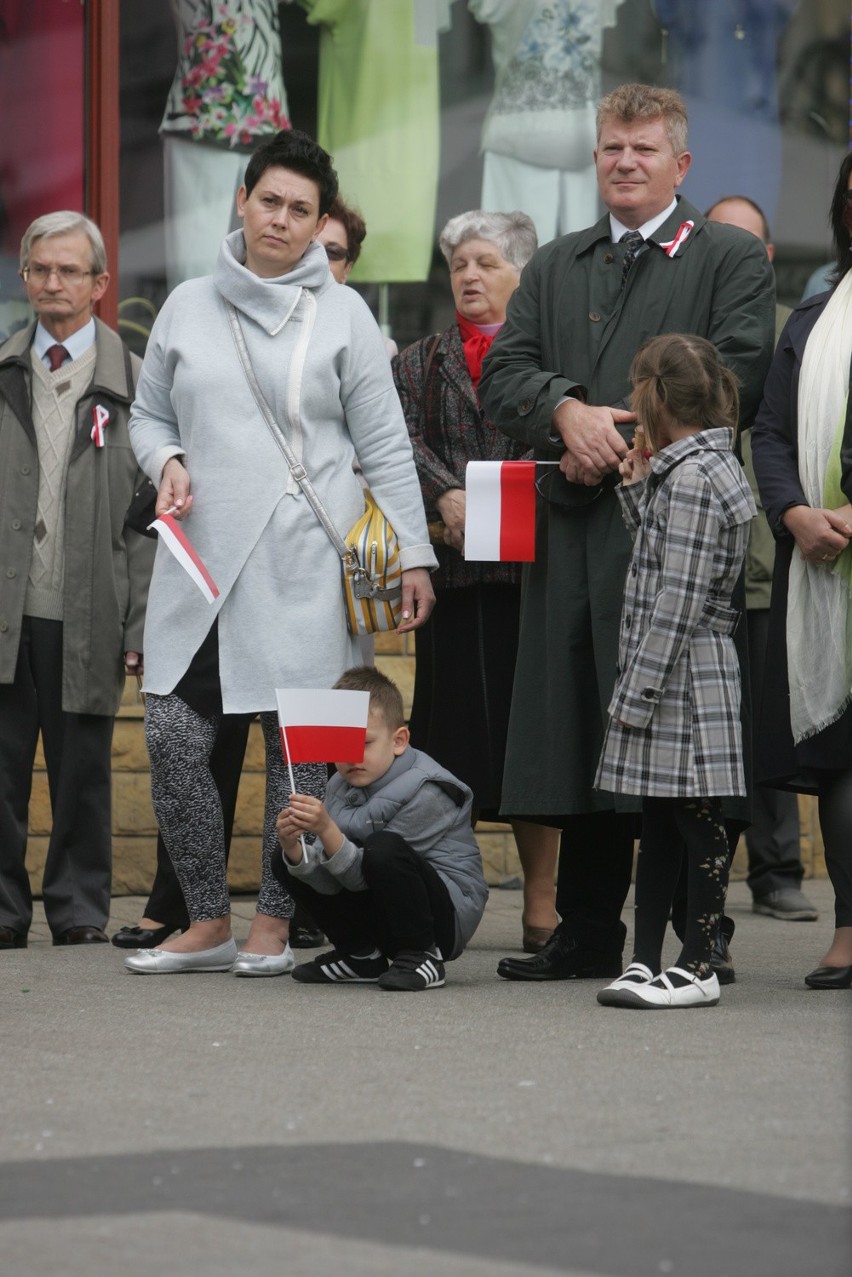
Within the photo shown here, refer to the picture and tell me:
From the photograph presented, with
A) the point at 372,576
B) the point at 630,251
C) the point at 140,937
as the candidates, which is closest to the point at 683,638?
the point at 372,576

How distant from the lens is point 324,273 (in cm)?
632

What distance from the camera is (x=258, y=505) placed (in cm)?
611

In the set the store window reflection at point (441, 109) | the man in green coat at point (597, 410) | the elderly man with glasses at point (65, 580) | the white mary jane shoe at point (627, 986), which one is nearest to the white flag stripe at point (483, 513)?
the man in green coat at point (597, 410)

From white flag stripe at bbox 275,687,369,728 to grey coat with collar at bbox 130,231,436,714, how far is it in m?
0.38

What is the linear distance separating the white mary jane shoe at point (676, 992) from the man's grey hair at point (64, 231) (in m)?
3.00

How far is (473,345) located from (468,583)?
720mm

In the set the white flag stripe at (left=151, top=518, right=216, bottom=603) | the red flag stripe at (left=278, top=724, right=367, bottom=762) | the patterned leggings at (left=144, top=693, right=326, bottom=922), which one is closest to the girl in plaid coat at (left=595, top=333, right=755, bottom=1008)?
the red flag stripe at (left=278, top=724, right=367, bottom=762)

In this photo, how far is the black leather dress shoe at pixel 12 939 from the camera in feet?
22.7

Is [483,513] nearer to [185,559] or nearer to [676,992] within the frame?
[185,559]

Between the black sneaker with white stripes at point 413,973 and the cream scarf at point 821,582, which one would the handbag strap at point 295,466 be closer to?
the black sneaker with white stripes at point 413,973

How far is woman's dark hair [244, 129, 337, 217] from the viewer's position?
246 inches

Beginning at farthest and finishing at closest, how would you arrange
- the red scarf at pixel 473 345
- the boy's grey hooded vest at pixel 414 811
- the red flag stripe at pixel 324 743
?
1. the red scarf at pixel 473 345
2. the boy's grey hooded vest at pixel 414 811
3. the red flag stripe at pixel 324 743

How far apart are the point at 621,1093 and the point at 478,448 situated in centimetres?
296

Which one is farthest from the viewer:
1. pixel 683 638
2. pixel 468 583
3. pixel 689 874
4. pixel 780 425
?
pixel 468 583
